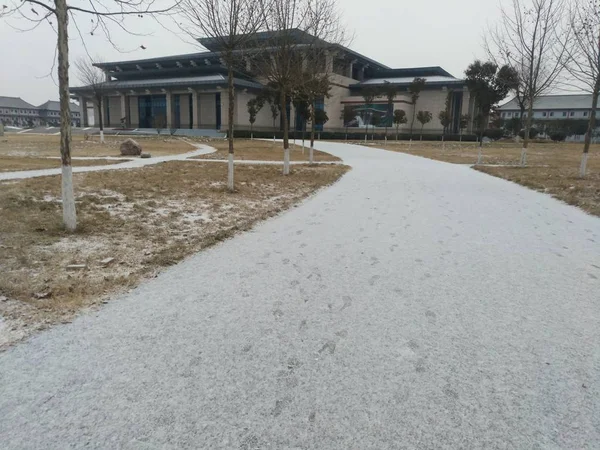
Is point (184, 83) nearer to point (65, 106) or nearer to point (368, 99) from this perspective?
point (368, 99)

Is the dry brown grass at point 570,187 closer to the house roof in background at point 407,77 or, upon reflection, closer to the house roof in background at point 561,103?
the house roof in background at point 407,77

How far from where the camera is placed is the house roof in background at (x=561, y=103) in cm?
7662

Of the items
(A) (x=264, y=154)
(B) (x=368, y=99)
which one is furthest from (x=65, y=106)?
(B) (x=368, y=99)

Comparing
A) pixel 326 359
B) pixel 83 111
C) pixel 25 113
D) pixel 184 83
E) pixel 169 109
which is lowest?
pixel 326 359

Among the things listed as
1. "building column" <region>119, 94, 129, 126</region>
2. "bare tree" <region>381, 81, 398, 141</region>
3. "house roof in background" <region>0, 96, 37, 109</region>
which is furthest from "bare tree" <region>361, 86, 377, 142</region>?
"house roof in background" <region>0, 96, 37, 109</region>

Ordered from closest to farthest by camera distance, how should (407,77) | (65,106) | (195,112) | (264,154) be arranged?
(65,106) < (264,154) < (195,112) < (407,77)

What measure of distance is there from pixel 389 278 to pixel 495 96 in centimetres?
5542

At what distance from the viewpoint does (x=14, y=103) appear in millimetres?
117000

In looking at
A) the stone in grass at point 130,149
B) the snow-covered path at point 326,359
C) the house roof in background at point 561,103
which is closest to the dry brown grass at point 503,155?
the stone in grass at point 130,149

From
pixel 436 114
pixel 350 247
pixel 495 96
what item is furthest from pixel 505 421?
pixel 436 114

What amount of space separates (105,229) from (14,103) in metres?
134

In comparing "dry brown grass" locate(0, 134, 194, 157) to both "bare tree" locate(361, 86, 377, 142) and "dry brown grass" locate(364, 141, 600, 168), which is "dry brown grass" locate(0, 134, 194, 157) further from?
"bare tree" locate(361, 86, 377, 142)

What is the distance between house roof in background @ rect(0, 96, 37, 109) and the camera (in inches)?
4513

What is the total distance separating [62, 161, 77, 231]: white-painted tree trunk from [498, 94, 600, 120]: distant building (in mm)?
79907
